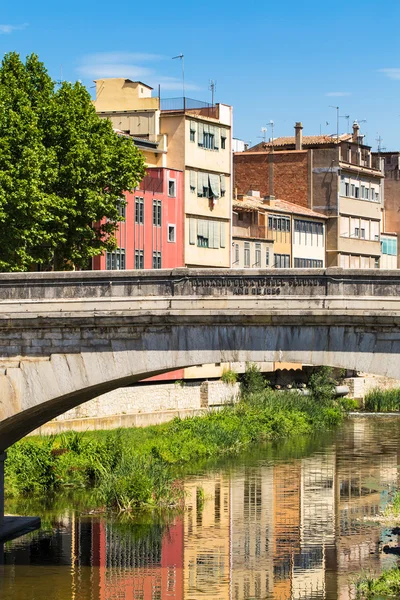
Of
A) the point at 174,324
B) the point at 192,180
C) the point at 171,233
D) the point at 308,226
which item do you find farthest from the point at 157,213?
the point at 174,324

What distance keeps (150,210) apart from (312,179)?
2208 cm

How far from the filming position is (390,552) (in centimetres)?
3034

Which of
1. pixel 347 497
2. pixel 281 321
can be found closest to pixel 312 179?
pixel 347 497

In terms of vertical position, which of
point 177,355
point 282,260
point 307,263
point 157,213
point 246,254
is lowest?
point 177,355

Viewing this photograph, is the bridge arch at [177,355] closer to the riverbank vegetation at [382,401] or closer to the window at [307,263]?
the riverbank vegetation at [382,401]

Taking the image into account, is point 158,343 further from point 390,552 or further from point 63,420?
point 63,420

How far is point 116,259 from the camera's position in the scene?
184ft

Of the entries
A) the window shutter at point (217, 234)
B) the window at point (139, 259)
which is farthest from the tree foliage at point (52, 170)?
the window shutter at point (217, 234)

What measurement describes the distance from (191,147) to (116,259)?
8950 millimetres

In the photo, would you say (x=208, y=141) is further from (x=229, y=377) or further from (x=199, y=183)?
(x=229, y=377)

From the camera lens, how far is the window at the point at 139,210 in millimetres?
57906

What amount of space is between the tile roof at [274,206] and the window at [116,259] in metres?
13.5

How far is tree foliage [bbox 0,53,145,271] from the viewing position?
1642 inches

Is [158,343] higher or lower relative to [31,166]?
lower
